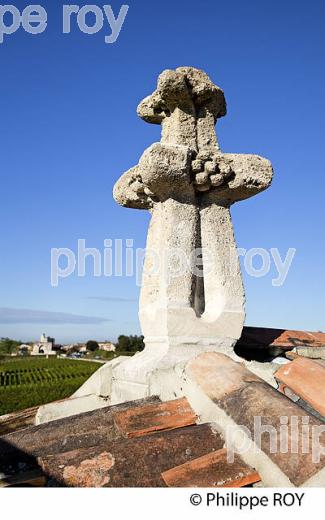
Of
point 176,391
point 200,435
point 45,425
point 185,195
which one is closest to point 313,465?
point 200,435

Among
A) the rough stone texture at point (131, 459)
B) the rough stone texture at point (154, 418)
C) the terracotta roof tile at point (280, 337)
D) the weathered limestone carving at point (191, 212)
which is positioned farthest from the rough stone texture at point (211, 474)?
the terracotta roof tile at point (280, 337)

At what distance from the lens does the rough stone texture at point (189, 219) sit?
12.1 feet

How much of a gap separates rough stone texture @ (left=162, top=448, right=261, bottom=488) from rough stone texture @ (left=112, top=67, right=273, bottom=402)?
1.39 metres

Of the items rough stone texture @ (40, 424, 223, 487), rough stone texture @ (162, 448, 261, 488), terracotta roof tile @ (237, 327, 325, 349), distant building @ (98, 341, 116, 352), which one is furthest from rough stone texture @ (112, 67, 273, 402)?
distant building @ (98, 341, 116, 352)

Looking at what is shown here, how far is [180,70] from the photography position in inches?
163

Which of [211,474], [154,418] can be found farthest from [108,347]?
[211,474]

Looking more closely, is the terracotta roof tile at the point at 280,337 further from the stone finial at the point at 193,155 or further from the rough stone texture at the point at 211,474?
the rough stone texture at the point at 211,474

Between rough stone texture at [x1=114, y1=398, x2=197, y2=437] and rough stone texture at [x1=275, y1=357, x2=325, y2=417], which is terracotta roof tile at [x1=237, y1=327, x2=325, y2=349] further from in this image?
rough stone texture at [x1=114, y1=398, x2=197, y2=437]

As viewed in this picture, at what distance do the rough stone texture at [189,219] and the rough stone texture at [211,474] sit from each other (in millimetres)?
1387

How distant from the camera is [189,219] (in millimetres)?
3938

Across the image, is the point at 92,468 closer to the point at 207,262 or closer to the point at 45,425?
the point at 45,425

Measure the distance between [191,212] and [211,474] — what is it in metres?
2.33

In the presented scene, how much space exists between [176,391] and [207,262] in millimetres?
1390

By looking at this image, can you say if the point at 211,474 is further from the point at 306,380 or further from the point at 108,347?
the point at 108,347
